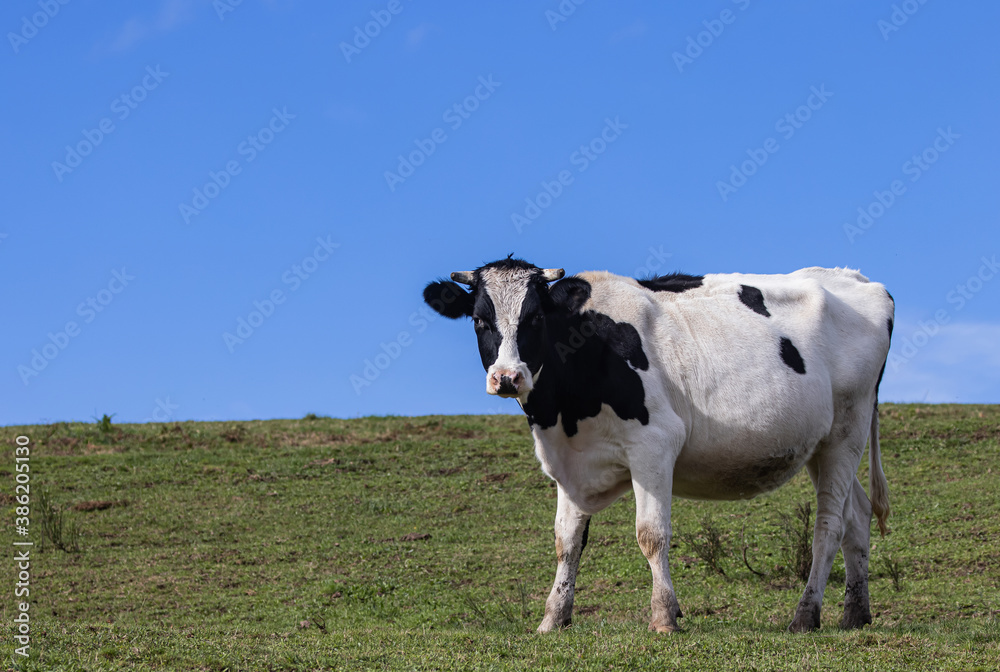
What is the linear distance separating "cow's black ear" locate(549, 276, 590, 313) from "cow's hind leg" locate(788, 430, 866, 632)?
350 cm

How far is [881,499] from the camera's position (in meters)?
12.0

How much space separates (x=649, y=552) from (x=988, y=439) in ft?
56.4

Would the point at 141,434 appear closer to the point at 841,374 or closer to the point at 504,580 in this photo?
the point at 504,580

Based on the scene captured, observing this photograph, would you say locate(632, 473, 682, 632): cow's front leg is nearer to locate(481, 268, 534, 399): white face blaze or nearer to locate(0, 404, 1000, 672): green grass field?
locate(0, 404, 1000, 672): green grass field

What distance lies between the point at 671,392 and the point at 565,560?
196 cm

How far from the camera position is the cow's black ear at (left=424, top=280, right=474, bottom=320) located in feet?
33.4

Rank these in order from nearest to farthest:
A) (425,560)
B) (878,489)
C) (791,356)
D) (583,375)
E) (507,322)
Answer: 1. (507,322)
2. (583,375)
3. (791,356)
4. (878,489)
5. (425,560)

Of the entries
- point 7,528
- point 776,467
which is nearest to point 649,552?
point 776,467

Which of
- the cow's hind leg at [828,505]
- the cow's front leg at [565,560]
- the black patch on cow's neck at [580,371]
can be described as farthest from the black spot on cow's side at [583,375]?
the cow's hind leg at [828,505]

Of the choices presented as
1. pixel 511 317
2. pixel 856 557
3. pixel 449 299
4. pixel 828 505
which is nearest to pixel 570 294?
pixel 511 317

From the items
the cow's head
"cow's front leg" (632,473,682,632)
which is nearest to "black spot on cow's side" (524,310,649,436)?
the cow's head

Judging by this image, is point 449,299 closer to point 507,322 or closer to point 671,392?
point 507,322

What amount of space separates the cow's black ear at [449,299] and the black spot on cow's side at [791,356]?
330cm

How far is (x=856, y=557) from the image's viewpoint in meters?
11.2
